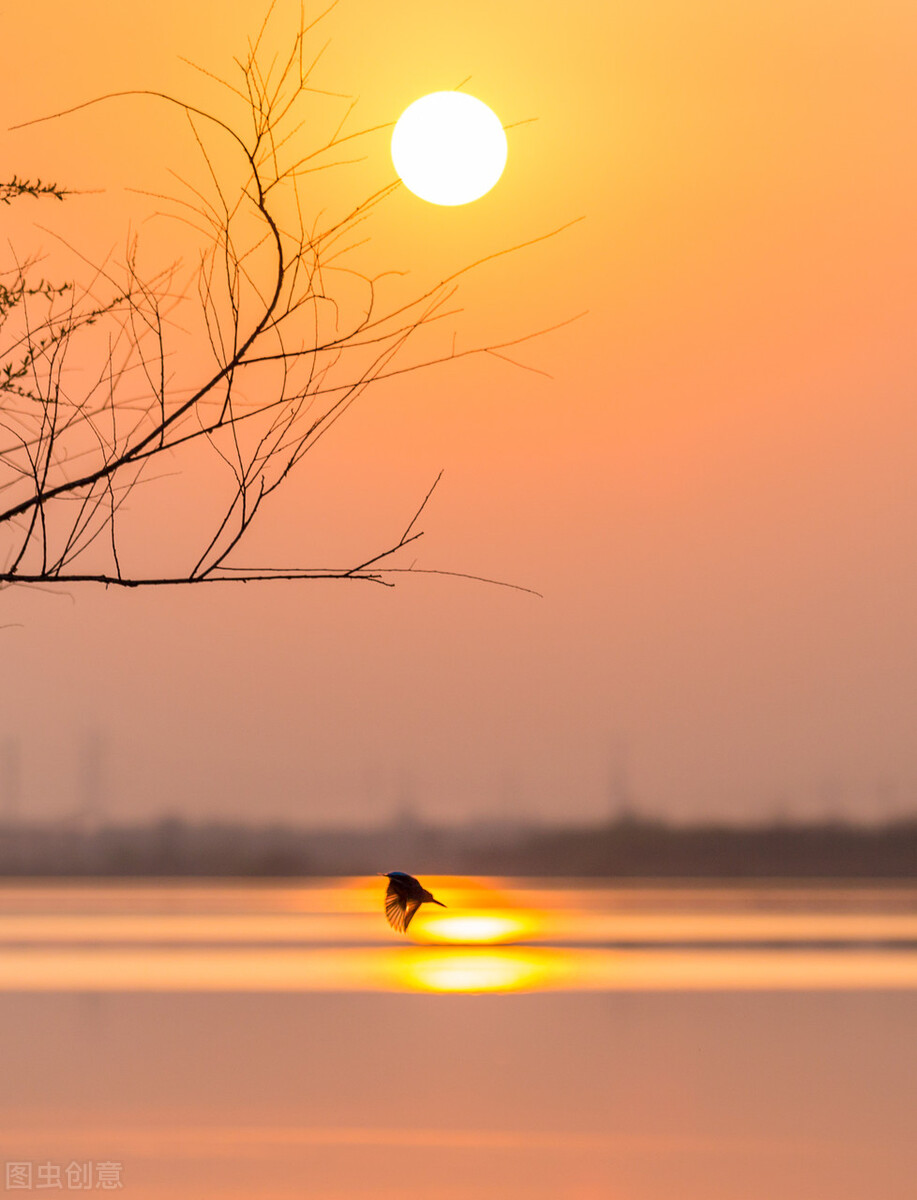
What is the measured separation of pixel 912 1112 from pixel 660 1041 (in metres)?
5.98

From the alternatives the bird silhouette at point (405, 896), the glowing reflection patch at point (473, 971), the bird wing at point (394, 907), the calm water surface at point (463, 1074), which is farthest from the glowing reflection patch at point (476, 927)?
the bird silhouette at point (405, 896)

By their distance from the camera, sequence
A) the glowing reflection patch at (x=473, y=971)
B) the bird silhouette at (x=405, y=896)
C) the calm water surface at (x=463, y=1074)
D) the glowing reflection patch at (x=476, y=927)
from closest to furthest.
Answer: the calm water surface at (x=463, y=1074) → the bird silhouette at (x=405, y=896) → the glowing reflection patch at (x=473, y=971) → the glowing reflection patch at (x=476, y=927)

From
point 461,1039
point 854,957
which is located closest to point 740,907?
point 854,957

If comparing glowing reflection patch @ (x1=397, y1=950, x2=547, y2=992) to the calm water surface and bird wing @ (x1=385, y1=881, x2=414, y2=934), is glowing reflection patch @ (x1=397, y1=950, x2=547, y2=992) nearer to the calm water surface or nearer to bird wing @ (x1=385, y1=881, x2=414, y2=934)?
the calm water surface

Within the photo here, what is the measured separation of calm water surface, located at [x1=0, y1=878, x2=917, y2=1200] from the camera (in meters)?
9.92

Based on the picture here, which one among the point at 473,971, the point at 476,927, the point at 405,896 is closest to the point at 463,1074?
the point at 405,896

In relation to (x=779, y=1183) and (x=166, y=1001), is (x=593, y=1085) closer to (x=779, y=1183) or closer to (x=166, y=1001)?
(x=779, y=1183)

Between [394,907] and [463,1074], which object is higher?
[394,907]

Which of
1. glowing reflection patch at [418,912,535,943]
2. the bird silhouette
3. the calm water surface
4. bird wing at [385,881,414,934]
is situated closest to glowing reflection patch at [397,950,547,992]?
the calm water surface

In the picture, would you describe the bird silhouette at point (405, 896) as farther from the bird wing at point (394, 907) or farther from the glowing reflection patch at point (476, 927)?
the glowing reflection patch at point (476, 927)

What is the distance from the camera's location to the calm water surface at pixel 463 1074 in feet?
32.6

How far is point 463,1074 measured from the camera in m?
15.1

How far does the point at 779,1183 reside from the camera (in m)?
9.71

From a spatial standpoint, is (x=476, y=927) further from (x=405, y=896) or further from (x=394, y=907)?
(x=405, y=896)
